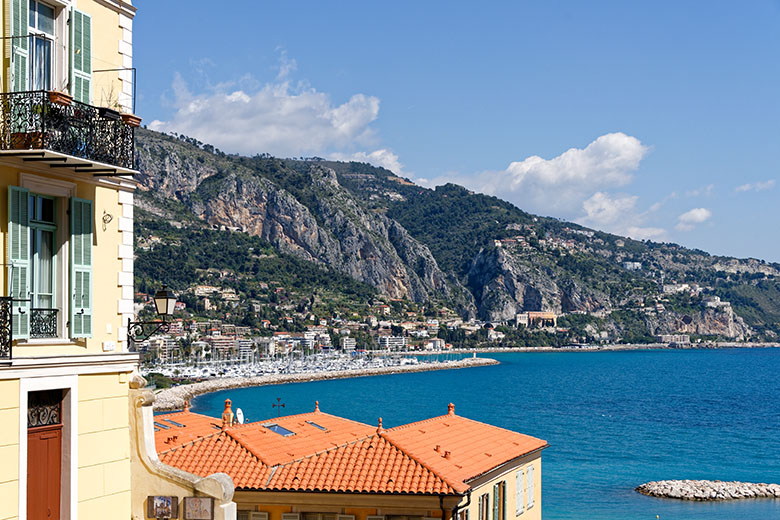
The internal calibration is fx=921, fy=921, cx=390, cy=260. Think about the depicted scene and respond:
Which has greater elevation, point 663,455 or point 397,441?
point 397,441

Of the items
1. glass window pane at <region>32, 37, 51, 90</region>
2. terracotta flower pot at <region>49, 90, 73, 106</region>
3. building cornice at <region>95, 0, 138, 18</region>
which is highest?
building cornice at <region>95, 0, 138, 18</region>

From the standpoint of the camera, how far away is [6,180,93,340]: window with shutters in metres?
7.32

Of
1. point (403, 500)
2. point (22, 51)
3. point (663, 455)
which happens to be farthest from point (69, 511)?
point (663, 455)

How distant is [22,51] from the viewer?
24.6ft

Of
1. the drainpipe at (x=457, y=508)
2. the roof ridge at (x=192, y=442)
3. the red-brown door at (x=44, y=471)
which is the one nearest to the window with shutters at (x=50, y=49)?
the red-brown door at (x=44, y=471)

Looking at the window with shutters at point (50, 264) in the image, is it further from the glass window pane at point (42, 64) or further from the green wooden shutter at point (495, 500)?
the green wooden shutter at point (495, 500)

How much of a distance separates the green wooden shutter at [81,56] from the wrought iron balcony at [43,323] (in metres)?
1.84

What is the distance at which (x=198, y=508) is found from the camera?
873 centimetres

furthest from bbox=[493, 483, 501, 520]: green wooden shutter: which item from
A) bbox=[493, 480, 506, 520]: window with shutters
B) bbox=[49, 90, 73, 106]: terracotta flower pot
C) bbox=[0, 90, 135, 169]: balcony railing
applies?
bbox=[49, 90, 73, 106]: terracotta flower pot

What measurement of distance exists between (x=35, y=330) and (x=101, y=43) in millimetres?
2716

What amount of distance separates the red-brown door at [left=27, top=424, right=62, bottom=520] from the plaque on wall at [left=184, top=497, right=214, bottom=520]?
1.30 metres

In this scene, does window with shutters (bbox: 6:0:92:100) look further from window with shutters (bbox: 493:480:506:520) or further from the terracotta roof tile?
window with shutters (bbox: 493:480:506:520)

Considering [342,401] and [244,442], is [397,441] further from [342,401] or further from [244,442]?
[342,401]

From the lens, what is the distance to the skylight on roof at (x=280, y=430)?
19375mm
